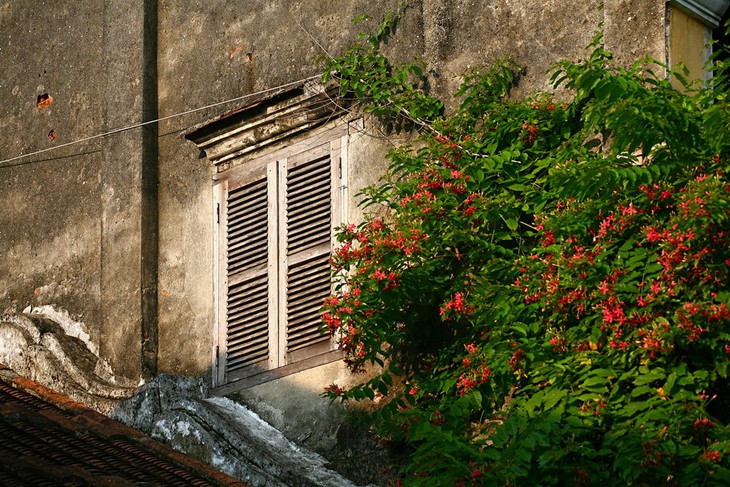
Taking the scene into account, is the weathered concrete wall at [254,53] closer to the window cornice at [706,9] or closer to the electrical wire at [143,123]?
the electrical wire at [143,123]

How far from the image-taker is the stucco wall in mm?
9992

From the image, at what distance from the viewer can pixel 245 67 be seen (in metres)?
11.1

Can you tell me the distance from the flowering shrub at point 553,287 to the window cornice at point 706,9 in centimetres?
48

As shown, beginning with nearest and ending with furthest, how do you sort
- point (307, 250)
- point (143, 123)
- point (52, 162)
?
1. point (307, 250)
2. point (143, 123)
3. point (52, 162)

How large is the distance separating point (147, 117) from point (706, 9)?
4.37 m

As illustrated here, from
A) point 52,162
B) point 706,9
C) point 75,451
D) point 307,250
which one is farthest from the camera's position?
point 52,162

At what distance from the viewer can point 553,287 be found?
846cm

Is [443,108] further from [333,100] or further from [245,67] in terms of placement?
[245,67]

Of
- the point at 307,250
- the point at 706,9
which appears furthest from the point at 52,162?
the point at 706,9

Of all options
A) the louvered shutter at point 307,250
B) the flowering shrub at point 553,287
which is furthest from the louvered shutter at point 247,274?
the flowering shrub at point 553,287

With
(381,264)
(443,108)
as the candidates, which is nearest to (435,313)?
(381,264)

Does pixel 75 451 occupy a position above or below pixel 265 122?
below

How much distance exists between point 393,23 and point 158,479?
3.31 meters

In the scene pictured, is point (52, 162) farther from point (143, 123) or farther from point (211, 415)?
point (211, 415)
